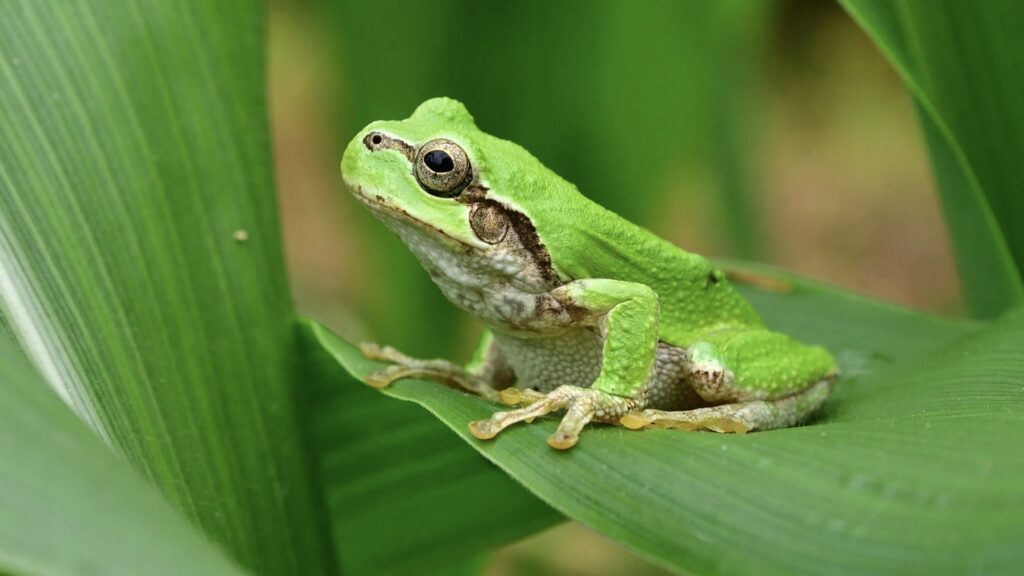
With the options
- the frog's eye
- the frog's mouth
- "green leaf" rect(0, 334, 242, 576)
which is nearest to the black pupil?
the frog's eye

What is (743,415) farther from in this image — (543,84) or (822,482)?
(543,84)

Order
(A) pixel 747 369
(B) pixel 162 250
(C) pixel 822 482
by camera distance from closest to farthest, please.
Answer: (C) pixel 822 482 → (B) pixel 162 250 → (A) pixel 747 369

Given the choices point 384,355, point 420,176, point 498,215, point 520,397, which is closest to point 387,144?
point 420,176

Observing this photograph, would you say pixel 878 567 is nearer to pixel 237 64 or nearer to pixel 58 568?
pixel 58 568

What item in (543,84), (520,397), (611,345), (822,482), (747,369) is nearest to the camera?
(822,482)

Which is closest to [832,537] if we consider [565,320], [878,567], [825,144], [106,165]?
[878,567]

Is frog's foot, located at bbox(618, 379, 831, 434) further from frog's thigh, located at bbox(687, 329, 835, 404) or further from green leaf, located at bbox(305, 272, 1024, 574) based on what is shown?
green leaf, located at bbox(305, 272, 1024, 574)

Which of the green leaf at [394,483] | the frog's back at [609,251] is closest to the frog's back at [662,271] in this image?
the frog's back at [609,251]
